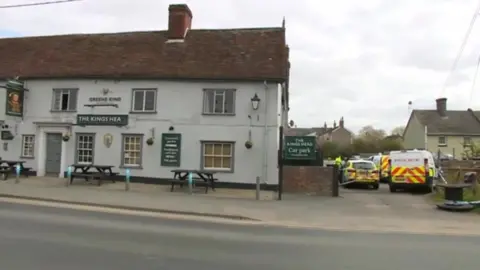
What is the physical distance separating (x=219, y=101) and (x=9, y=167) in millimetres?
10645

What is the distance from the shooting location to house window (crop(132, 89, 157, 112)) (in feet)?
76.3

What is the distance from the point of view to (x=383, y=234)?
11.7m

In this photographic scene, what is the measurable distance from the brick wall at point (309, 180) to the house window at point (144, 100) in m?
7.26

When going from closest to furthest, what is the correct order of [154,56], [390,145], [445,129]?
1. [154,56]
2. [445,129]
3. [390,145]

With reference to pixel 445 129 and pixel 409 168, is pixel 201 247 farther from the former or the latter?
pixel 445 129

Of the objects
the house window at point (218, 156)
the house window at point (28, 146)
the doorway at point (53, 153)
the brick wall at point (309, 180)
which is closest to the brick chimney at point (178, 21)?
the house window at point (218, 156)

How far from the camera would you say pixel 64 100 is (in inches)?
952

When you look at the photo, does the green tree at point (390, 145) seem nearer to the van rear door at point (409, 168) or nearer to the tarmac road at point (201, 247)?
the van rear door at point (409, 168)

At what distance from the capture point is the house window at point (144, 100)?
2325 cm

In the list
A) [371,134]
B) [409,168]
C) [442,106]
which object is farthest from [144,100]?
[371,134]

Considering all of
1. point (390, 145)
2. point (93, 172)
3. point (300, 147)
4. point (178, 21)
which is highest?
point (178, 21)

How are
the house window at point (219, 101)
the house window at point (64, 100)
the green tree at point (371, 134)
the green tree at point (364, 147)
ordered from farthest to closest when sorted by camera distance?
the green tree at point (371, 134) < the green tree at point (364, 147) < the house window at point (64, 100) < the house window at point (219, 101)

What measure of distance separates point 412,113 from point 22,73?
55440 millimetres

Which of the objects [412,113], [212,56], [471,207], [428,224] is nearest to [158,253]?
[428,224]
